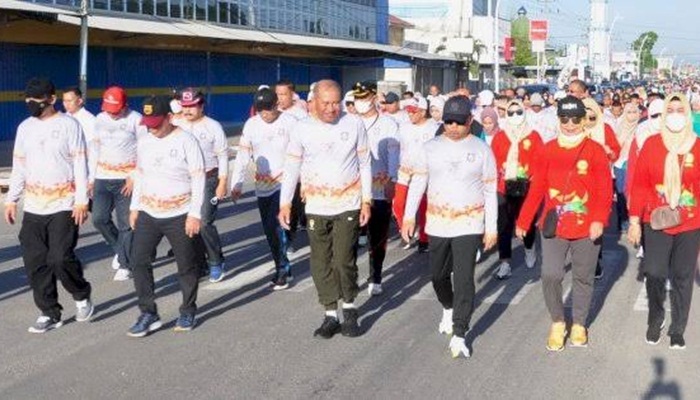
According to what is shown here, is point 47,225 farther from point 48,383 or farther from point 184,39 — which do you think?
point 184,39

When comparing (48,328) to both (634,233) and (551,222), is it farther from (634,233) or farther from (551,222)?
(634,233)

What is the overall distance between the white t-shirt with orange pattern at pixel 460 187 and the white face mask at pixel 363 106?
2.25 m

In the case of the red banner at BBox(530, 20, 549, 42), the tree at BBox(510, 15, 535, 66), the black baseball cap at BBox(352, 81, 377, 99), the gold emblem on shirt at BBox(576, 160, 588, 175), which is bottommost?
the gold emblem on shirt at BBox(576, 160, 588, 175)

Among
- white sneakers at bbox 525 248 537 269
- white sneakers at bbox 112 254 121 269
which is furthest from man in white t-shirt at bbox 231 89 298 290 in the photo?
white sneakers at bbox 525 248 537 269

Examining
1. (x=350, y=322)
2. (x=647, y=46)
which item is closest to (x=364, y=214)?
(x=350, y=322)

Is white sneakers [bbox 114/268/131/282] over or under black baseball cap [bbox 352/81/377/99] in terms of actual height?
under

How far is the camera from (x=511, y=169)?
33.4 ft

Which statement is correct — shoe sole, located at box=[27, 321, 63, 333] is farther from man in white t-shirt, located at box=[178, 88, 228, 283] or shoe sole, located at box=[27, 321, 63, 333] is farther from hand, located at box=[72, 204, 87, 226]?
man in white t-shirt, located at box=[178, 88, 228, 283]

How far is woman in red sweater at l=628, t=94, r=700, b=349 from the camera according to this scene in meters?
6.99

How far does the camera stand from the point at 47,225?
780cm

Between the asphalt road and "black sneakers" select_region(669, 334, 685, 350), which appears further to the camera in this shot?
"black sneakers" select_region(669, 334, 685, 350)

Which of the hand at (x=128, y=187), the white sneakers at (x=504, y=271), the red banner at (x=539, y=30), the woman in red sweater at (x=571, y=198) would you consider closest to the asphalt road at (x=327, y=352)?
the white sneakers at (x=504, y=271)

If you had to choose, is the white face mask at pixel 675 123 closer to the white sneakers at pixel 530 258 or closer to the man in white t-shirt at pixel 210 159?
the white sneakers at pixel 530 258

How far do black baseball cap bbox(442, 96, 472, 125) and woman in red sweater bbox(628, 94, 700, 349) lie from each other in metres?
1.24
